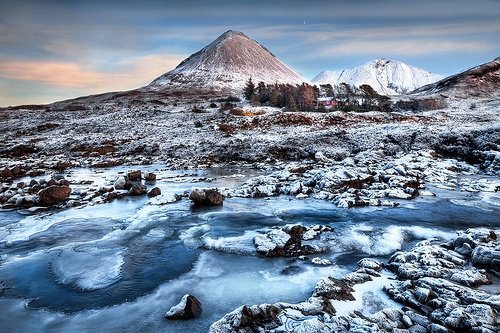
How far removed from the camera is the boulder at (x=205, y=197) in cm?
1958

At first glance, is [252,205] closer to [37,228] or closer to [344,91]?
[37,228]

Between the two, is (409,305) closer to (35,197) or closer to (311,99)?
(35,197)

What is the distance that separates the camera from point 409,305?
28.1 feet

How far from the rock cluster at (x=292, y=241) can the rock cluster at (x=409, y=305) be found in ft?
7.84

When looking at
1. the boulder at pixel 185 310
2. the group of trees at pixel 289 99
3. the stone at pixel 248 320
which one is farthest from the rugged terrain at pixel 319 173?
the group of trees at pixel 289 99

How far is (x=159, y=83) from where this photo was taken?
15050 centimetres

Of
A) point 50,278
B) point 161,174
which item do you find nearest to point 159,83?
point 161,174

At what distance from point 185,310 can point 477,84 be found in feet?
334

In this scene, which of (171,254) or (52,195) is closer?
(171,254)

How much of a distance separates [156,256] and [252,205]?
7.82 m

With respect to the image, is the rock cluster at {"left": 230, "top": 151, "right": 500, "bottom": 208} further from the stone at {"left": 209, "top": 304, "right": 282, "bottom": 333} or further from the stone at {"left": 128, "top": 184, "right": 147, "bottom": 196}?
the stone at {"left": 209, "top": 304, "right": 282, "bottom": 333}

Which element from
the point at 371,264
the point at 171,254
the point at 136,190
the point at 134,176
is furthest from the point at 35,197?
the point at 371,264

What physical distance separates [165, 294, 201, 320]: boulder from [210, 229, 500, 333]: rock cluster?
1.09 meters

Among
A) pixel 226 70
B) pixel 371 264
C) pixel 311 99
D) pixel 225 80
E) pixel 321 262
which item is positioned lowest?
pixel 321 262
